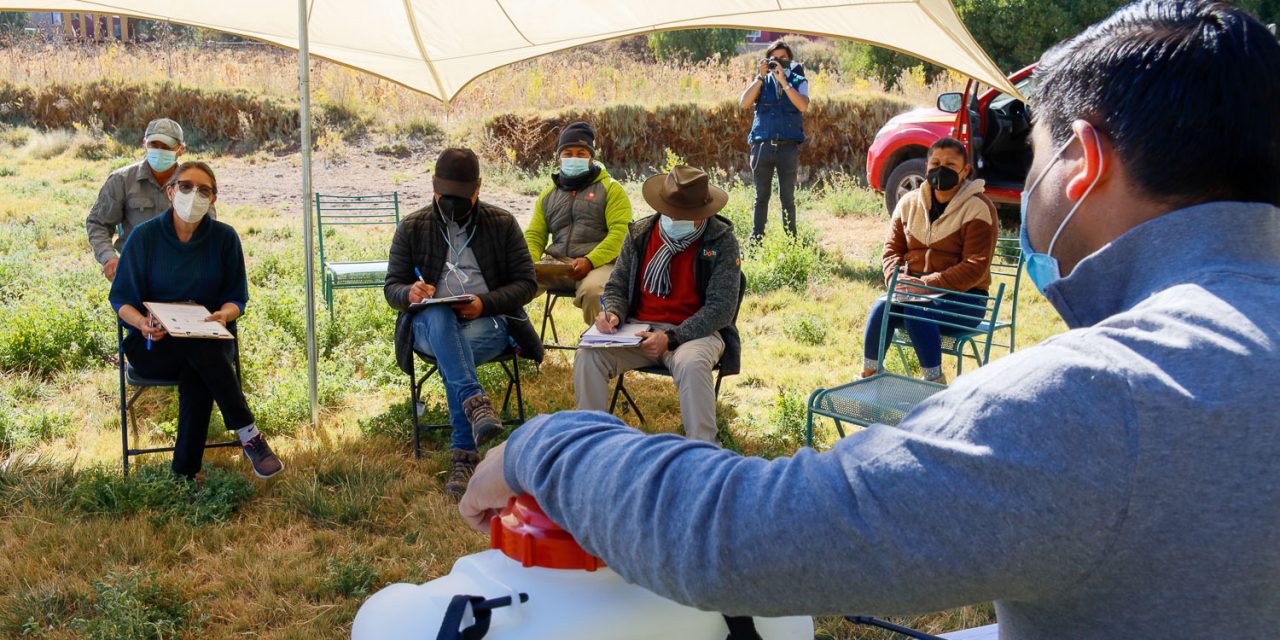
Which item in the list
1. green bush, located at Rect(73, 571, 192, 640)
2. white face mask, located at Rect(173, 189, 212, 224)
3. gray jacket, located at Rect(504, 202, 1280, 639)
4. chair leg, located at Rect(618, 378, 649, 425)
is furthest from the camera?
chair leg, located at Rect(618, 378, 649, 425)

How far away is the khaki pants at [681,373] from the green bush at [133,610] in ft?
6.89

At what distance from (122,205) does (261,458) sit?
2.12m

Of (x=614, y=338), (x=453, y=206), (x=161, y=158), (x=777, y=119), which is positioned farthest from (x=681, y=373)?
(x=777, y=119)

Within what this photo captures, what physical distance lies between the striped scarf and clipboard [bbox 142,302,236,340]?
2146mm

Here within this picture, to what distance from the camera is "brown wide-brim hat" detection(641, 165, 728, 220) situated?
521 centimetres

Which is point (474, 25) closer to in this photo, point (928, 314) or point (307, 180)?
point (307, 180)

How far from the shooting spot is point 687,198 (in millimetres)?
5211

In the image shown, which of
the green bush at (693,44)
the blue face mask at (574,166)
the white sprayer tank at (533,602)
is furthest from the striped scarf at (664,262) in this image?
the green bush at (693,44)

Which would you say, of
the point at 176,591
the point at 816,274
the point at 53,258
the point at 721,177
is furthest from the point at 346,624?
the point at 721,177

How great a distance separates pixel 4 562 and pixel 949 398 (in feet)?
13.6

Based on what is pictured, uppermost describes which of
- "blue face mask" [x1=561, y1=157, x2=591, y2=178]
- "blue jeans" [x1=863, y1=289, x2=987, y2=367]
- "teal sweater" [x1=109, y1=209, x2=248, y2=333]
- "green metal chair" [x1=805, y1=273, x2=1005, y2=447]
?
"blue face mask" [x1=561, y1=157, x2=591, y2=178]

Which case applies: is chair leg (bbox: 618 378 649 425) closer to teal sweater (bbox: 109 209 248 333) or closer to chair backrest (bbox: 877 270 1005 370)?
chair backrest (bbox: 877 270 1005 370)

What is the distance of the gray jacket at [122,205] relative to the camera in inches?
226

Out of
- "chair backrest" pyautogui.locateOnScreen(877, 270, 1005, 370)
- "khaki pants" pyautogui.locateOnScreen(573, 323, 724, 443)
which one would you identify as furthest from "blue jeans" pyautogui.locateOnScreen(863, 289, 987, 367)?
"khaki pants" pyautogui.locateOnScreen(573, 323, 724, 443)
